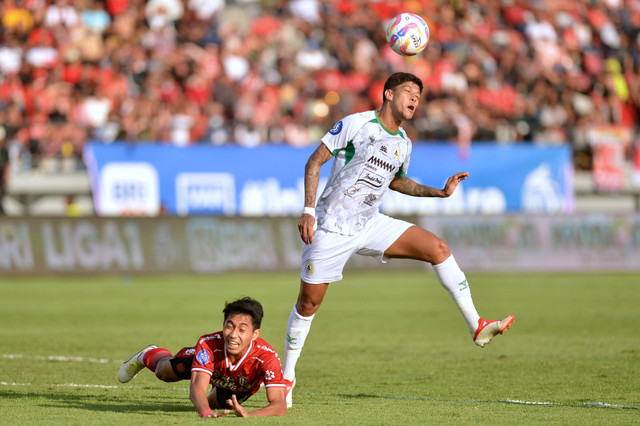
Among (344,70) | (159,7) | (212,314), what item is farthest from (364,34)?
(212,314)

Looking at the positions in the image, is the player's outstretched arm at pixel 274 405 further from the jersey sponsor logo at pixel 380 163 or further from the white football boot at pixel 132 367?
the jersey sponsor logo at pixel 380 163

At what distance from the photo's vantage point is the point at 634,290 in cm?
2033

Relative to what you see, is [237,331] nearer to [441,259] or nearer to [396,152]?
[441,259]

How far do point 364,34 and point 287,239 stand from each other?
8.36 metres

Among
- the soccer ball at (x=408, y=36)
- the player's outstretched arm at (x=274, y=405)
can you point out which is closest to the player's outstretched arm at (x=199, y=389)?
the player's outstretched arm at (x=274, y=405)

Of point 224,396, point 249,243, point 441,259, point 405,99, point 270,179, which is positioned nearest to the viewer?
point 224,396

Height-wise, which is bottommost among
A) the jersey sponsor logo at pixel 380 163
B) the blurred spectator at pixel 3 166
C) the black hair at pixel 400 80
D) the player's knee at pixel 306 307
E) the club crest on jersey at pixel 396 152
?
the blurred spectator at pixel 3 166

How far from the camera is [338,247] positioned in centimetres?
828

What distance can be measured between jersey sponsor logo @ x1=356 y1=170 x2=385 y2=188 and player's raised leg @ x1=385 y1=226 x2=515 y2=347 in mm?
454

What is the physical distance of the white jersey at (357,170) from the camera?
27.2 feet

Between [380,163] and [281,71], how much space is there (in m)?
18.5

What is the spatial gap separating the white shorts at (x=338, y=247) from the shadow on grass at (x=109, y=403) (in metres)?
1.43

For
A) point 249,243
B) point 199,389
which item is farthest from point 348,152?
point 249,243

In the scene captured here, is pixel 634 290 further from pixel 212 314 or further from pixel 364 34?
pixel 364 34
